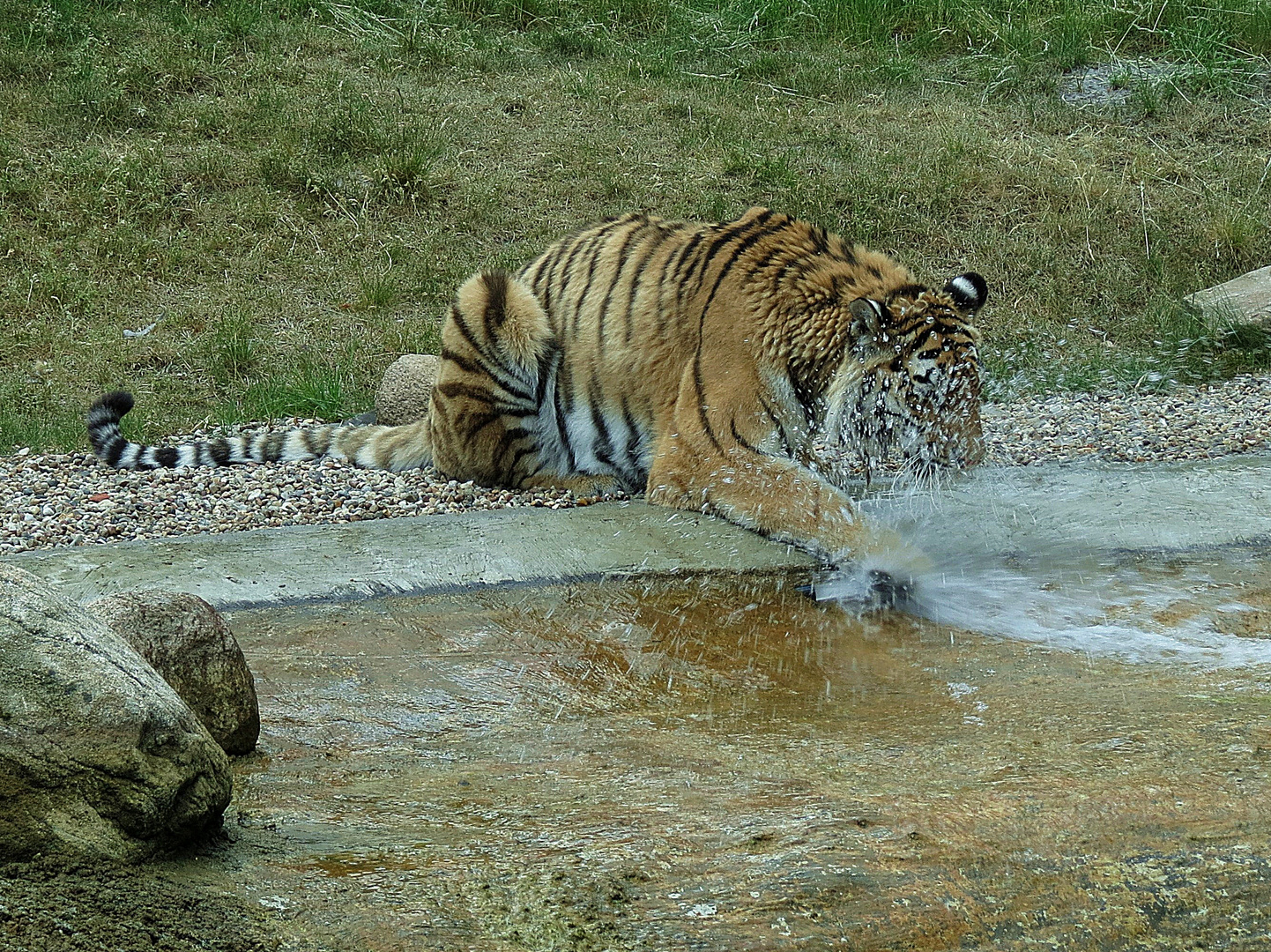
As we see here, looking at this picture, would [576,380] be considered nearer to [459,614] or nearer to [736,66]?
[459,614]

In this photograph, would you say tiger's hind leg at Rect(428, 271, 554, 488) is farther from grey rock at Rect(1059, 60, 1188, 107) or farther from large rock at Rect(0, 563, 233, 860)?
grey rock at Rect(1059, 60, 1188, 107)

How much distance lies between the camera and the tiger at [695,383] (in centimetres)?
467

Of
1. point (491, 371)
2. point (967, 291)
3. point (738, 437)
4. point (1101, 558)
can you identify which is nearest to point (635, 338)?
point (491, 371)

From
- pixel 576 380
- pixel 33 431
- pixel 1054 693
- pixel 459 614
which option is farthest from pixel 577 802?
pixel 33 431

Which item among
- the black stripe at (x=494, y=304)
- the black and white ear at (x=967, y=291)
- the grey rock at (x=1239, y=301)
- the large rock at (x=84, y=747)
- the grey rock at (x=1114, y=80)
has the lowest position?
the black stripe at (x=494, y=304)

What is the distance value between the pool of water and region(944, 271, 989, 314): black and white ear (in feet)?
5.10

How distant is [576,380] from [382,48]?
6.81m

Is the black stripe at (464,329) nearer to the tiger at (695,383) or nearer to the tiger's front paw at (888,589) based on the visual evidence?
the tiger at (695,383)

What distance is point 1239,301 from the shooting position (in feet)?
24.4

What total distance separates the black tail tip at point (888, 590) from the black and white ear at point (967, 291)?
1192 mm

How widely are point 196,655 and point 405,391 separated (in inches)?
159

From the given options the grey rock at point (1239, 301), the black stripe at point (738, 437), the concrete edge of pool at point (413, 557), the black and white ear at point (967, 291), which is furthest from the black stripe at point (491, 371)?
the grey rock at point (1239, 301)

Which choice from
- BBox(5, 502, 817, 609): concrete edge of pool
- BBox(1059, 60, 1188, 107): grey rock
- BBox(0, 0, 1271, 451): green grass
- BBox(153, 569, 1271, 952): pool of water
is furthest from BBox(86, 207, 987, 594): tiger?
BBox(1059, 60, 1188, 107): grey rock

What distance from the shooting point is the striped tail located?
5.67 m
